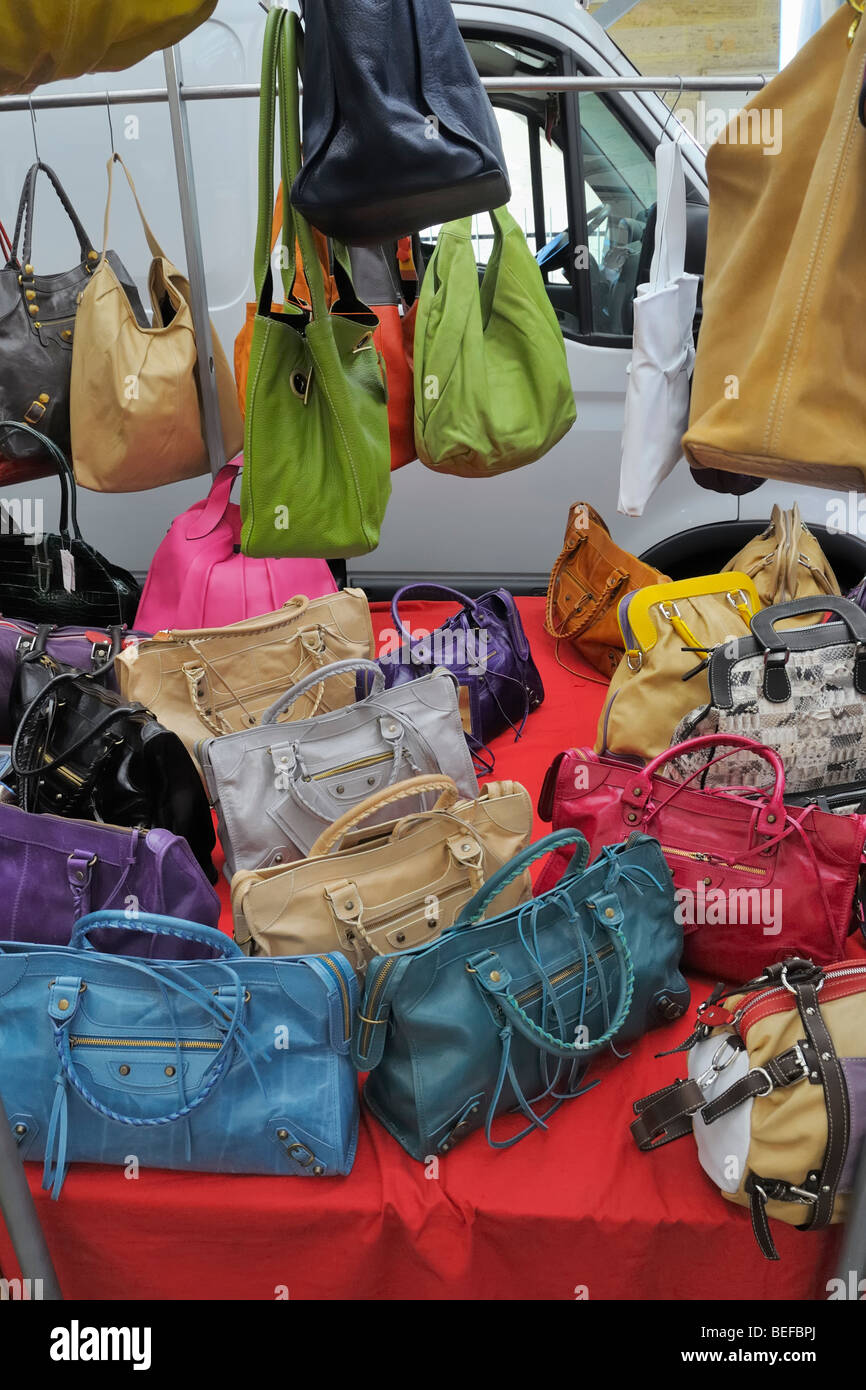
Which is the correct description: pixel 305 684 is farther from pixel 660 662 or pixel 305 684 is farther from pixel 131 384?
pixel 131 384

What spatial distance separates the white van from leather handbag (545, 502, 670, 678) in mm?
620

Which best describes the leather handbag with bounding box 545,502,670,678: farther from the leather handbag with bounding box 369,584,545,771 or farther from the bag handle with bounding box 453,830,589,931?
the bag handle with bounding box 453,830,589,931

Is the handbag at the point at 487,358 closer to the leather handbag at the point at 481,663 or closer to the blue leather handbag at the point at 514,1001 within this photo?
the leather handbag at the point at 481,663

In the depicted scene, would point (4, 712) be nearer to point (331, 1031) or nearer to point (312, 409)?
point (312, 409)

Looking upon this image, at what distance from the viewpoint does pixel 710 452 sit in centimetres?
134

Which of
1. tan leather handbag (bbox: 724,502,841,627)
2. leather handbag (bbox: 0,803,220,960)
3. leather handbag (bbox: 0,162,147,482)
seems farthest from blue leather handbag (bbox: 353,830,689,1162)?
leather handbag (bbox: 0,162,147,482)

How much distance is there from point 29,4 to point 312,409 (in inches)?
37.8

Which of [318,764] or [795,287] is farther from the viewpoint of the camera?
[318,764]

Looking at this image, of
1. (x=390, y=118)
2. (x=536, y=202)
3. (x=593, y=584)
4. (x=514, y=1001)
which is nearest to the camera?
(x=390, y=118)

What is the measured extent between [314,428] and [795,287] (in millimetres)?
928

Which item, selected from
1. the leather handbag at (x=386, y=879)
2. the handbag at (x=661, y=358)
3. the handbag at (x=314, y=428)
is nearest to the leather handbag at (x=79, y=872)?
the leather handbag at (x=386, y=879)

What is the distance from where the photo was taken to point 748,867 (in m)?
1.72

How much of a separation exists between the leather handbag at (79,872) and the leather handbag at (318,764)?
248 millimetres

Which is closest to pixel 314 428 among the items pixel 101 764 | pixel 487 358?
pixel 101 764
